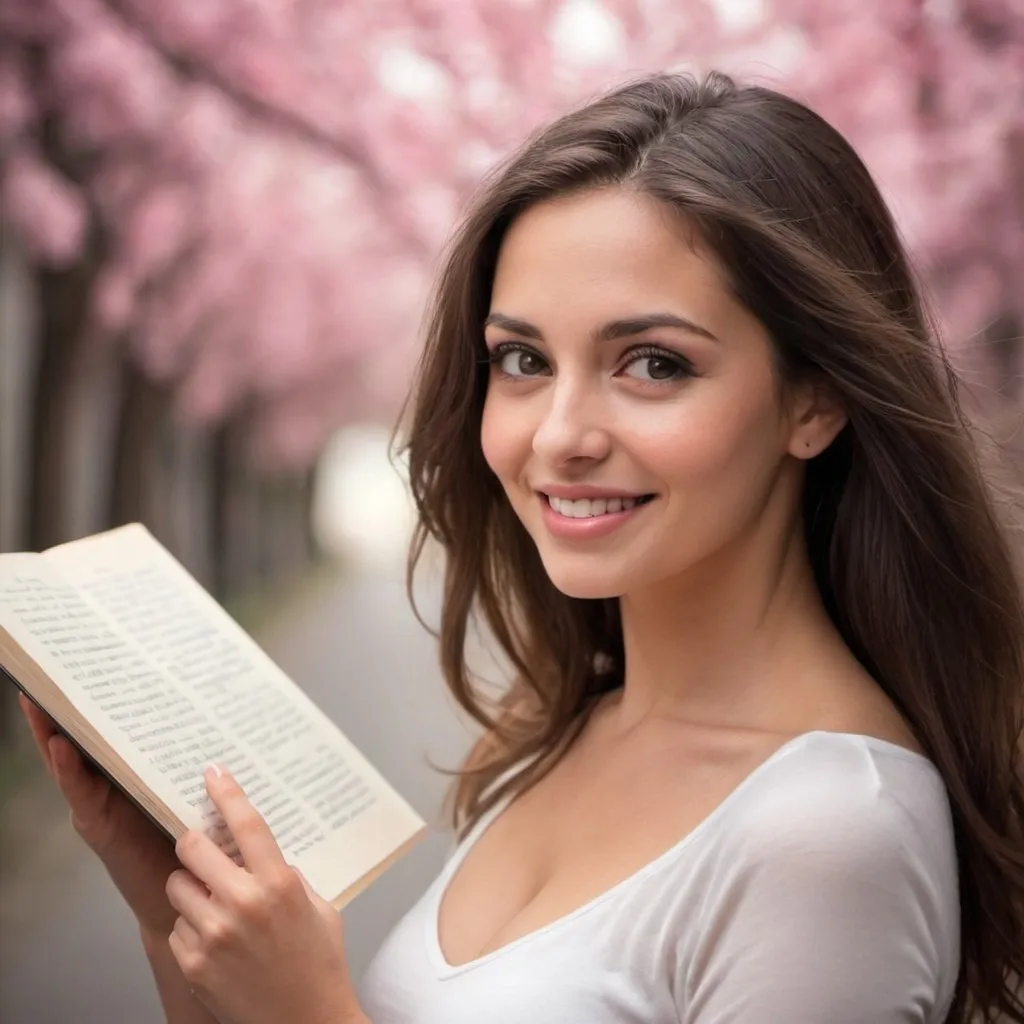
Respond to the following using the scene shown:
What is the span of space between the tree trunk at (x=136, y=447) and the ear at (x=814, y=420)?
110 cm

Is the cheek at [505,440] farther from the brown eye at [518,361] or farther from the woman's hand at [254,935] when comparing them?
the woman's hand at [254,935]

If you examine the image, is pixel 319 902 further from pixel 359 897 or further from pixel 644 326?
pixel 359 897

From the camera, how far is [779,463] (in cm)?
117

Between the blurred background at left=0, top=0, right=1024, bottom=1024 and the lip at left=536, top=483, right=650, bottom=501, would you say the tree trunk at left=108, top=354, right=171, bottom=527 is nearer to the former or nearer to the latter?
the blurred background at left=0, top=0, right=1024, bottom=1024

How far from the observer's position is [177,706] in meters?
1.17

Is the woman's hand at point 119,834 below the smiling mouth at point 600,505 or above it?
below

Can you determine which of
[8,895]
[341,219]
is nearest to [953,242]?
[341,219]

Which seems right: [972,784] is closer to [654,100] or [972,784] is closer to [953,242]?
[654,100]

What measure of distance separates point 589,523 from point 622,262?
0.74ft

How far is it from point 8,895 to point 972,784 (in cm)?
144

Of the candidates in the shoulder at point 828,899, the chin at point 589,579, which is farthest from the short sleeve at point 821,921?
the chin at point 589,579

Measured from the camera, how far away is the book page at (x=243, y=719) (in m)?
1.18

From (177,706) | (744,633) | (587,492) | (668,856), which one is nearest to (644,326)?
(587,492)

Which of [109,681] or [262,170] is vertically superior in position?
[262,170]
